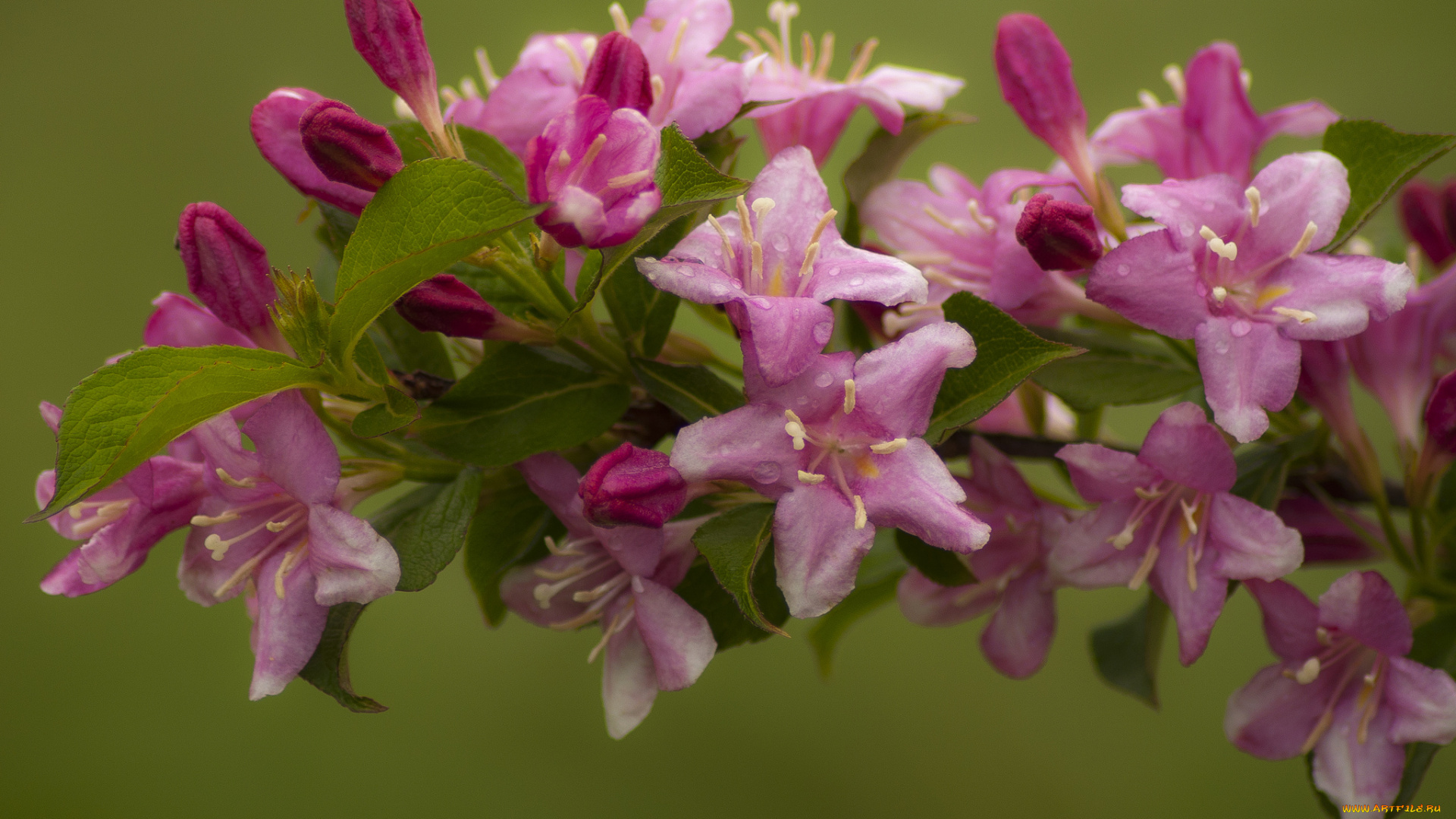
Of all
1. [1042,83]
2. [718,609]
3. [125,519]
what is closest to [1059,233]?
[1042,83]

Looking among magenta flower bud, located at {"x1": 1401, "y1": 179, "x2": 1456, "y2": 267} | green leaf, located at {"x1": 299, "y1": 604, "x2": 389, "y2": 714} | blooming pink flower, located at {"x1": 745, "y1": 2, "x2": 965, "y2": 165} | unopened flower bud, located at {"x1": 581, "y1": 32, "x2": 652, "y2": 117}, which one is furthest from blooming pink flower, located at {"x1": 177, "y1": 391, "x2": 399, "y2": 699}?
magenta flower bud, located at {"x1": 1401, "y1": 179, "x2": 1456, "y2": 267}

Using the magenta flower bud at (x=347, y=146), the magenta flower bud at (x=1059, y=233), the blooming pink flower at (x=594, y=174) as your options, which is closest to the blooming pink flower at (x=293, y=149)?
the magenta flower bud at (x=347, y=146)

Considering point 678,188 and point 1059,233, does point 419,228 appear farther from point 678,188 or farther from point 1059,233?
point 1059,233

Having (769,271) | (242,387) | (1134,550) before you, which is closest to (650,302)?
(769,271)

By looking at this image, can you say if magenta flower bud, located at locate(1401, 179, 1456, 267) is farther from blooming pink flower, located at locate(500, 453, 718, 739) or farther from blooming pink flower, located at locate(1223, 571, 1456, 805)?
blooming pink flower, located at locate(500, 453, 718, 739)

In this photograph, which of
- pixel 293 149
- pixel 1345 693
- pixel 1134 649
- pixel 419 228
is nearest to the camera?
pixel 419 228

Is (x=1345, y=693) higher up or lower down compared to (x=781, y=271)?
lower down
